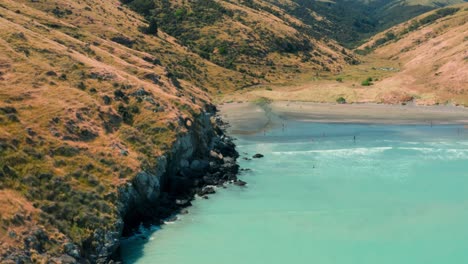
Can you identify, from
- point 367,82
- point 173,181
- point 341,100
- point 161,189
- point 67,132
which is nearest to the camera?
point 67,132

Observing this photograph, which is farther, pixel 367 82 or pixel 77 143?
pixel 367 82

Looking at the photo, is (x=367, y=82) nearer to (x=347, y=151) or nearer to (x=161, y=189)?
(x=347, y=151)

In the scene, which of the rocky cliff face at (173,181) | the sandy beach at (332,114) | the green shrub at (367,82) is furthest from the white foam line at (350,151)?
the green shrub at (367,82)

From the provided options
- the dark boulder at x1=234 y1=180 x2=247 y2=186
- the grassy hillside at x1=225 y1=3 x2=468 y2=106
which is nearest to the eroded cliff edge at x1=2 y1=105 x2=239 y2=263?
the dark boulder at x1=234 y1=180 x2=247 y2=186

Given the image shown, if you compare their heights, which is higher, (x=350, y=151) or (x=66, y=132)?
(x=66, y=132)

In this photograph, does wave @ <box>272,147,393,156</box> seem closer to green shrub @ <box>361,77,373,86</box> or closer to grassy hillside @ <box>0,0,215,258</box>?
grassy hillside @ <box>0,0,215,258</box>

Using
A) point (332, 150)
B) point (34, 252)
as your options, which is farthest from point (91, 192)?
point (332, 150)

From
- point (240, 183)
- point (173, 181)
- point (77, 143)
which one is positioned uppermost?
point (77, 143)

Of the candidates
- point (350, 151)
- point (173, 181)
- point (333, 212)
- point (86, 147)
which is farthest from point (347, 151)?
point (86, 147)
